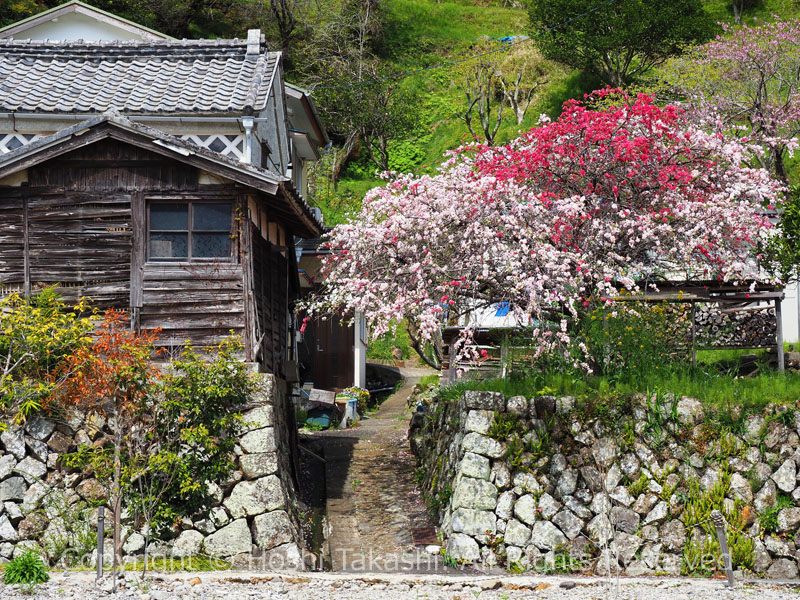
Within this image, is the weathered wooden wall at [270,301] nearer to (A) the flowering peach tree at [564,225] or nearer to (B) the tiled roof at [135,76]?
(A) the flowering peach tree at [564,225]

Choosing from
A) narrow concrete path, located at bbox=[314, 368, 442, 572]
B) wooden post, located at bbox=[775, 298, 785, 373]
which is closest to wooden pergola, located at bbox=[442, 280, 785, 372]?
wooden post, located at bbox=[775, 298, 785, 373]

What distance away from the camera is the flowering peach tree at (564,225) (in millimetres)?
13023

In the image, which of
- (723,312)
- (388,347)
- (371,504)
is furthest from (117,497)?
(388,347)

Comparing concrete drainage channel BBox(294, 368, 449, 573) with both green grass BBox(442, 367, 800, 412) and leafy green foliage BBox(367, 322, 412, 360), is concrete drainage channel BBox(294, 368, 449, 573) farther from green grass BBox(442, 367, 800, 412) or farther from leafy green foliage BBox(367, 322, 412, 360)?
leafy green foliage BBox(367, 322, 412, 360)

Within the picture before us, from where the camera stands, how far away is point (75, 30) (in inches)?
841

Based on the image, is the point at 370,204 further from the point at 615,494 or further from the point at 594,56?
the point at 594,56

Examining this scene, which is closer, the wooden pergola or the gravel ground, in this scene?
the gravel ground

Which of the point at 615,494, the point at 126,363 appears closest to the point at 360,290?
the point at 126,363

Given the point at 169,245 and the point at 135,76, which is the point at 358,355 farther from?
the point at 169,245

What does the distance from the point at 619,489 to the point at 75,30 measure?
1752cm

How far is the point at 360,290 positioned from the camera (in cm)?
1368

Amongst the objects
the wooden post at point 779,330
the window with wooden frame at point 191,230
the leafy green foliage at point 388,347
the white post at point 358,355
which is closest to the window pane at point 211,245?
the window with wooden frame at point 191,230

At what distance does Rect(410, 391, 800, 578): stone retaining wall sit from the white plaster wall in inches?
568

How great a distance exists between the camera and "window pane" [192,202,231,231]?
12.7 meters
